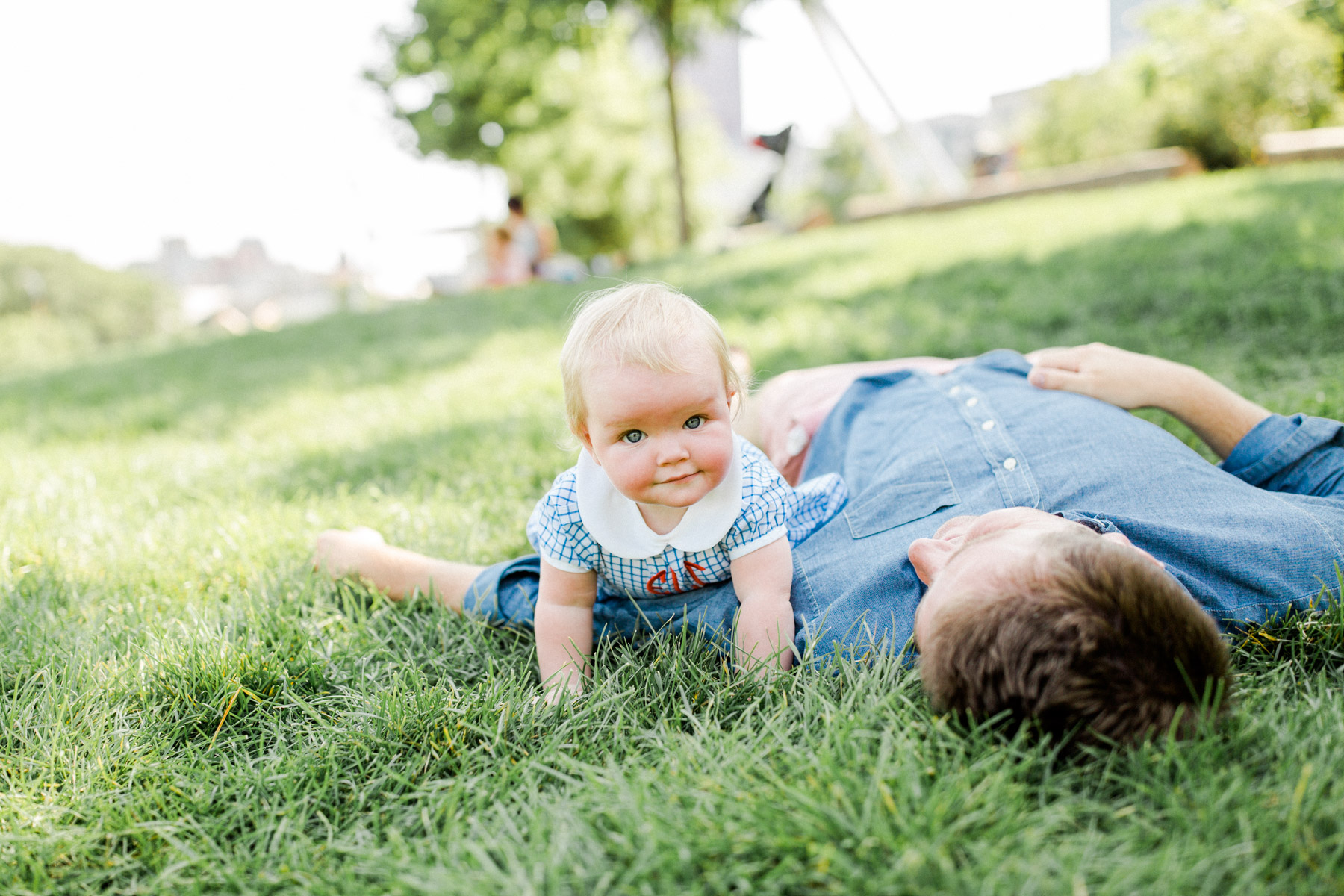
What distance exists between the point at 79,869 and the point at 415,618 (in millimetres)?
887

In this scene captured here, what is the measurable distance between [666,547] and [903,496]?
61 cm

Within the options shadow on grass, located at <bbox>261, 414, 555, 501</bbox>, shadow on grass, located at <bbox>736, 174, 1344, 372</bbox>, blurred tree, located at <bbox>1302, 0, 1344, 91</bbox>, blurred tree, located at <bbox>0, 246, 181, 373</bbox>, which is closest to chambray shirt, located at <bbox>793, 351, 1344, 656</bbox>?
shadow on grass, located at <bbox>261, 414, 555, 501</bbox>

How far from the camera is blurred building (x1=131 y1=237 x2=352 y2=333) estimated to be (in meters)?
41.0

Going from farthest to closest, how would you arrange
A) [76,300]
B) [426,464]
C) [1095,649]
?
[76,300] < [426,464] < [1095,649]

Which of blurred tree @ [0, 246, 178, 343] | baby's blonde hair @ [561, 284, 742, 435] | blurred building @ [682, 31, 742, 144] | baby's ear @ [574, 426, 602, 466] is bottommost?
baby's ear @ [574, 426, 602, 466]

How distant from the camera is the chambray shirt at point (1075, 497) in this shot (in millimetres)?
1646

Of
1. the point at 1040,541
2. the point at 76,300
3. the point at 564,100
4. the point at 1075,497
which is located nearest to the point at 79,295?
the point at 76,300

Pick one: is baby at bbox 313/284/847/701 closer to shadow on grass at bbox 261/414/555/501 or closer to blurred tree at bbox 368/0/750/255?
shadow on grass at bbox 261/414/555/501

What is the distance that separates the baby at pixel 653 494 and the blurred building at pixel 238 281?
121ft

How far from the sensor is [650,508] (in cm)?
186

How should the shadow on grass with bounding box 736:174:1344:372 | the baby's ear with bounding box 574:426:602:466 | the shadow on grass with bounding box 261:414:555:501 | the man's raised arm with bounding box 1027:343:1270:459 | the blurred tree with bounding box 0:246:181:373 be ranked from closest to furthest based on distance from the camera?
the baby's ear with bounding box 574:426:602:466 → the man's raised arm with bounding box 1027:343:1270:459 → the shadow on grass with bounding box 261:414:555:501 → the shadow on grass with bounding box 736:174:1344:372 → the blurred tree with bounding box 0:246:181:373

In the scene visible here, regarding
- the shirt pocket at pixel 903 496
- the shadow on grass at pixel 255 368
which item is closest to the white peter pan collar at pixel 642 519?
the shirt pocket at pixel 903 496

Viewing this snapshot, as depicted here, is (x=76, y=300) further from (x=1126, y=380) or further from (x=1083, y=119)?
(x=1083, y=119)

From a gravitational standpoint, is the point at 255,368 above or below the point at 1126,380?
below
